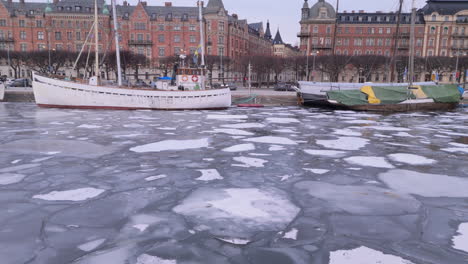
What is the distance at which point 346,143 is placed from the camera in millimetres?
11773

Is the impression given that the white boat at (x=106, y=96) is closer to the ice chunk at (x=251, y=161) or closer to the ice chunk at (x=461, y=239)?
the ice chunk at (x=251, y=161)

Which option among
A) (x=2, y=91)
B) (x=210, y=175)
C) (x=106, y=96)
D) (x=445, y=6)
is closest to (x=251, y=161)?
(x=210, y=175)

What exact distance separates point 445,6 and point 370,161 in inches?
3374

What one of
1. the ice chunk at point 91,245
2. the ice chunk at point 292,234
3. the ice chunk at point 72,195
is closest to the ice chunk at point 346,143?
the ice chunk at point 292,234

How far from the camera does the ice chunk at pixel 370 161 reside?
8.75 m

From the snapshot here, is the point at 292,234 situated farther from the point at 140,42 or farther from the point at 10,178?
the point at 140,42

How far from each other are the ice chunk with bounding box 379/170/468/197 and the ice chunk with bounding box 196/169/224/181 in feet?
11.8

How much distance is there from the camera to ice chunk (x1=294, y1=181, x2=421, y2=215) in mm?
5781

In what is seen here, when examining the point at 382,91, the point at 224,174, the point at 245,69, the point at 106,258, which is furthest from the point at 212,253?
the point at 245,69

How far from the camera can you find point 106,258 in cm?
416

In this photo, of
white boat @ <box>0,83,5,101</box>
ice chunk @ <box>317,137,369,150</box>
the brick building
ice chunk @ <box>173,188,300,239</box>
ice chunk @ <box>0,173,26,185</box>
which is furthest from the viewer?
the brick building

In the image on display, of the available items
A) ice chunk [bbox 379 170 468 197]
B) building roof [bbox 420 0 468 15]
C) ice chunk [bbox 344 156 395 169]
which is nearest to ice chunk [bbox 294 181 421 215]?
ice chunk [bbox 379 170 468 197]

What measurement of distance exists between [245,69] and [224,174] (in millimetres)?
59477

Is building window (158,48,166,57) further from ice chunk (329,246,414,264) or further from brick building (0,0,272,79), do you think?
ice chunk (329,246,414,264)
